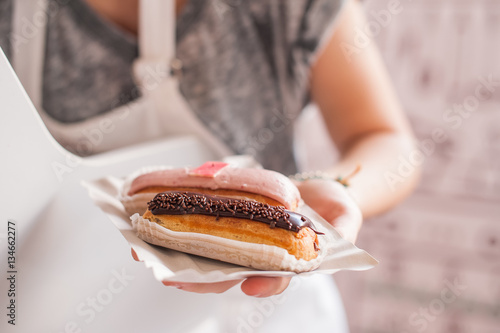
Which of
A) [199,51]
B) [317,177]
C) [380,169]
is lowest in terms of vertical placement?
[380,169]

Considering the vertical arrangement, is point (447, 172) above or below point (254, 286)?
below

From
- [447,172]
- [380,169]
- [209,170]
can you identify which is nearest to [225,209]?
[209,170]

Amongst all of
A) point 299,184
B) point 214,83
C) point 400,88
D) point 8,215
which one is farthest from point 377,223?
point 8,215

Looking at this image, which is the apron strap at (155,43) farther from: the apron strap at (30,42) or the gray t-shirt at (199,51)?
the apron strap at (30,42)

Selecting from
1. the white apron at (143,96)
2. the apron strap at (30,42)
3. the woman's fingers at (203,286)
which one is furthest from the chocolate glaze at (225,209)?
the apron strap at (30,42)

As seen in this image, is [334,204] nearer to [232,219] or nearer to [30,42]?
[232,219]

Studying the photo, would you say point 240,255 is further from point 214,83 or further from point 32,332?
point 214,83

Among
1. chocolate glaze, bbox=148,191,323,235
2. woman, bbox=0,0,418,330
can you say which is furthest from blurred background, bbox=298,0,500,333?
chocolate glaze, bbox=148,191,323,235

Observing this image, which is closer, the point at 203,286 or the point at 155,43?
the point at 203,286
